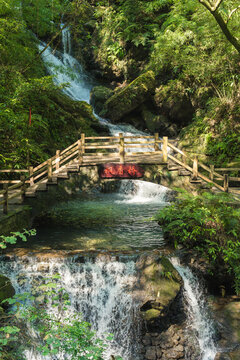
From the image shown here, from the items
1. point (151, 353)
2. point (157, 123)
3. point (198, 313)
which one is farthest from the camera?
point (157, 123)

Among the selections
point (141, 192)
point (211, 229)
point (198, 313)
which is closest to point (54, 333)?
point (198, 313)

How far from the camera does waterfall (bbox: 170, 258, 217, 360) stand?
7.11 m

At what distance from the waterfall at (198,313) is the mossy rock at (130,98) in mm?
15265

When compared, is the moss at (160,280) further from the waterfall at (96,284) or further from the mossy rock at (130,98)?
the mossy rock at (130,98)

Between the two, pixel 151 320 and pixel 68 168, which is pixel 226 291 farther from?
pixel 68 168

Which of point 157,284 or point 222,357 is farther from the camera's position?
point 157,284

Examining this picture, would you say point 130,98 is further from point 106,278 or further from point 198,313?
point 198,313

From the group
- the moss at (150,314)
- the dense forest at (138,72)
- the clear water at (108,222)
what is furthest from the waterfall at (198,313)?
the dense forest at (138,72)

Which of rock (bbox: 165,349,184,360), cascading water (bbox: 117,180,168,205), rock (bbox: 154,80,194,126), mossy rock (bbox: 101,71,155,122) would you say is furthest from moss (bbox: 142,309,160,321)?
mossy rock (bbox: 101,71,155,122)

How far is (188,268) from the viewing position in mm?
8344

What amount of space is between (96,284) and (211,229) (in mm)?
3802

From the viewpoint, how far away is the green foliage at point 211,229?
8391 mm

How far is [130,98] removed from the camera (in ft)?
70.0

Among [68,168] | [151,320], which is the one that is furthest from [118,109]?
[151,320]
